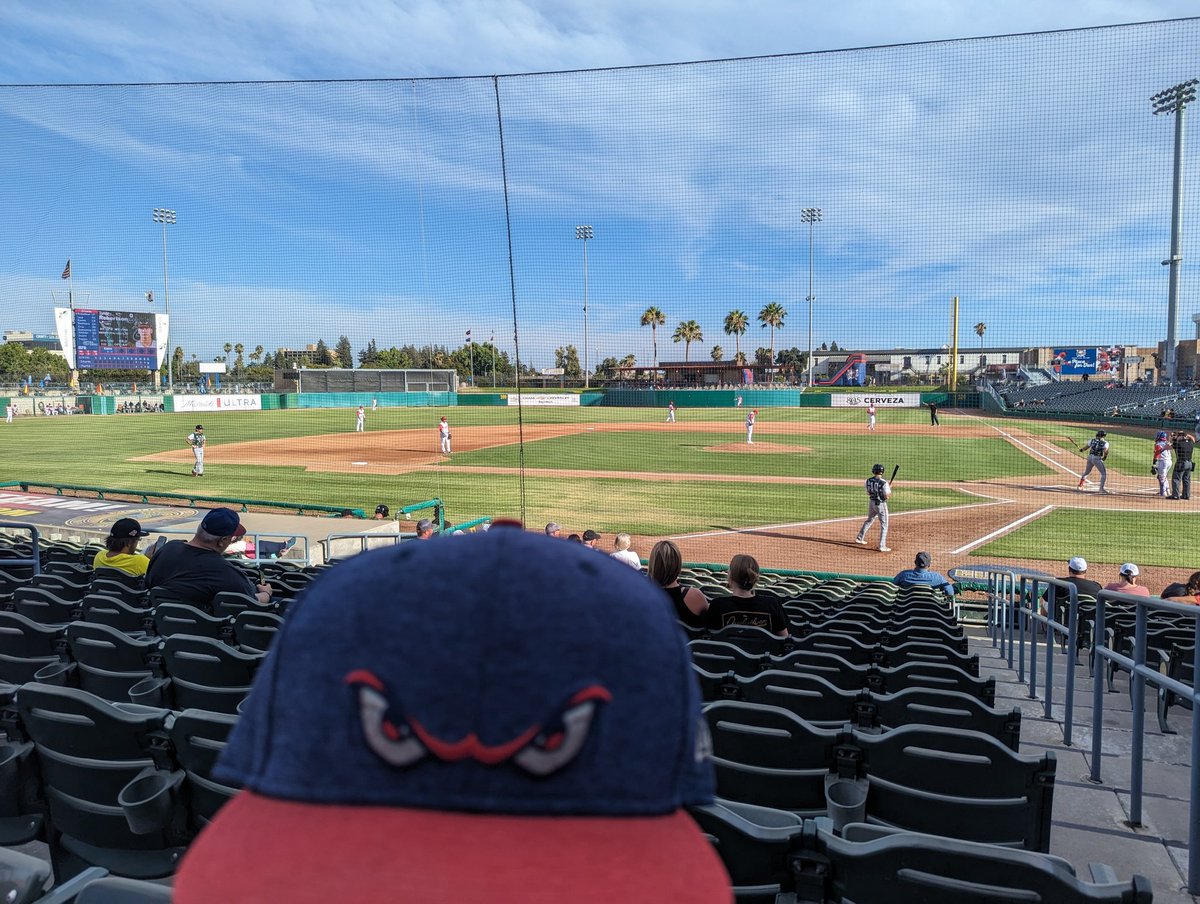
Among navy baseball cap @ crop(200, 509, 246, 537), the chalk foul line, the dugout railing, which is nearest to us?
the dugout railing

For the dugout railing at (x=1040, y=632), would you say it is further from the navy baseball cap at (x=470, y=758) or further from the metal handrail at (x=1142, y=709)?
the navy baseball cap at (x=470, y=758)

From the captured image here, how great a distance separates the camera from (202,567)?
558 cm

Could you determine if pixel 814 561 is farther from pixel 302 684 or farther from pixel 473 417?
pixel 473 417

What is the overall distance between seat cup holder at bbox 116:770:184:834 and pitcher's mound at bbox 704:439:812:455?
26249mm

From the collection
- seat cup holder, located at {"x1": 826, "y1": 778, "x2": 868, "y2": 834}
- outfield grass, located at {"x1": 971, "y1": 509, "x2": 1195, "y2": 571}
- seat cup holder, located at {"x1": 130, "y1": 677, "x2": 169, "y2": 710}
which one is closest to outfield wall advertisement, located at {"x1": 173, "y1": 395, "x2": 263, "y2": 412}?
Result: outfield grass, located at {"x1": 971, "y1": 509, "x2": 1195, "y2": 571}

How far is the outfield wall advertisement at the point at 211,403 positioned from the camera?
5234 centimetres

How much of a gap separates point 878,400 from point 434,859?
53184 millimetres

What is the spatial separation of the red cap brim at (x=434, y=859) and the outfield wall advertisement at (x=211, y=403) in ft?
191

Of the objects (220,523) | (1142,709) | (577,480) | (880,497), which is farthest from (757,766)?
(577,480)

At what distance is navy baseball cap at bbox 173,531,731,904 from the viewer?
0.68 m

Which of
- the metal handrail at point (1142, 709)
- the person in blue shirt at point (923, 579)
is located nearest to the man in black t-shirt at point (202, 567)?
the metal handrail at point (1142, 709)

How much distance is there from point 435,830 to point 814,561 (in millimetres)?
13518

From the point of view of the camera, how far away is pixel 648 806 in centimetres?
72

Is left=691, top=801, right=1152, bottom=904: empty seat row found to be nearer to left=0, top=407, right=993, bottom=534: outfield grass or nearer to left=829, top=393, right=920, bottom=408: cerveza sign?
left=0, top=407, right=993, bottom=534: outfield grass
